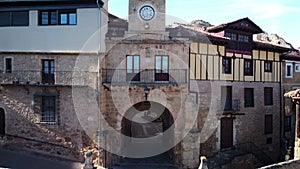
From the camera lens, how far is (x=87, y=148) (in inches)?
643

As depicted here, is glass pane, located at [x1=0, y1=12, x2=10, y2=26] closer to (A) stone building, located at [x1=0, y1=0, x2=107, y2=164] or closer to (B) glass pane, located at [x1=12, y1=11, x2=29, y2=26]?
(A) stone building, located at [x1=0, y1=0, x2=107, y2=164]

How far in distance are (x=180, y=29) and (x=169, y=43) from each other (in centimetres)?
189

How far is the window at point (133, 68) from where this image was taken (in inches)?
674

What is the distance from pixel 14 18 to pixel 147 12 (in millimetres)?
7345

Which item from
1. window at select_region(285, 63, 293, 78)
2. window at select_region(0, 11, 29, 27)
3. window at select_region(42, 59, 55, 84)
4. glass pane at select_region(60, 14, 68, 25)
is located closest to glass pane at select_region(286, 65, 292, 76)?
window at select_region(285, 63, 293, 78)

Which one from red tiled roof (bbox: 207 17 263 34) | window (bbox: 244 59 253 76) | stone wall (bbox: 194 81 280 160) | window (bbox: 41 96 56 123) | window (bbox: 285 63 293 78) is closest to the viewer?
window (bbox: 41 96 56 123)

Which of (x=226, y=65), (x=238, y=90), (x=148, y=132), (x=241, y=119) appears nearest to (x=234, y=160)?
(x=241, y=119)

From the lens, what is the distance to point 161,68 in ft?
56.5

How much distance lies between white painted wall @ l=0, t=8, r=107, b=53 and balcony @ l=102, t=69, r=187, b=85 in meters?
1.72

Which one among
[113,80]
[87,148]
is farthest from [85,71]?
[87,148]

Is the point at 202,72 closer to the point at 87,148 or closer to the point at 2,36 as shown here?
the point at 87,148

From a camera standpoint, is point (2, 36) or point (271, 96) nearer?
point (2, 36)

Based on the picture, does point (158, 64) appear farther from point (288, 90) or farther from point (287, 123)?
point (287, 123)

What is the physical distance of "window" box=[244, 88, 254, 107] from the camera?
68.9 ft
